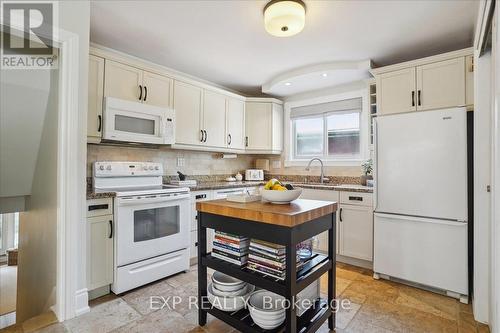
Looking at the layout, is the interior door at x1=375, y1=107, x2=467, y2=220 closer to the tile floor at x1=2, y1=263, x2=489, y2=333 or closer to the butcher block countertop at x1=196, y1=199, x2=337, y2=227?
the tile floor at x1=2, y1=263, x2=489, y2=333

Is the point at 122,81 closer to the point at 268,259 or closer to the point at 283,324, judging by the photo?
the point at 268,259

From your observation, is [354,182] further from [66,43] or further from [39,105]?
[39,105]

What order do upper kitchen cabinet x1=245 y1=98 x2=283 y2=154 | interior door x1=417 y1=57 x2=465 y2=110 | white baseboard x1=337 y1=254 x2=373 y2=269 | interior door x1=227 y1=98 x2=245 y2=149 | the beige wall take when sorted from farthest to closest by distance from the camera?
upper kitchen cabinet x1=245 y1=98 x2=283 y2=154 → interior door x1=227 y1=98 x2=245 y2=149 → white baseboard x1=337 y1=254 x2=373 y2=269 → interior door x1=417 y1=57 x2=465 y2=110 → the beige wall

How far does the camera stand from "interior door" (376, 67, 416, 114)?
103 inches

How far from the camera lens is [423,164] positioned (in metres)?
2.39

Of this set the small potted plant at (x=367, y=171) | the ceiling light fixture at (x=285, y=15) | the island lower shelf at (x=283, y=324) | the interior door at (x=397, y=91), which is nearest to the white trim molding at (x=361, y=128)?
the small potted plant at (x=367, y=171)

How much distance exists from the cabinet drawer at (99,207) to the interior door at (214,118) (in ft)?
5.08

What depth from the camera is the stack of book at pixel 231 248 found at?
1.60 meters

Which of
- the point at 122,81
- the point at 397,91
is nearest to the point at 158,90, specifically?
the point at 122,81

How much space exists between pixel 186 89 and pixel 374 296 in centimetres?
304

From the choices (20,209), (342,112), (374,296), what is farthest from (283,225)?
(20,209)

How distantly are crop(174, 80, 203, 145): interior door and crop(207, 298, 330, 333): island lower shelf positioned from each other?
2110 millimetres

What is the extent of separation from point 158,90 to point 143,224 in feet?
4.99
